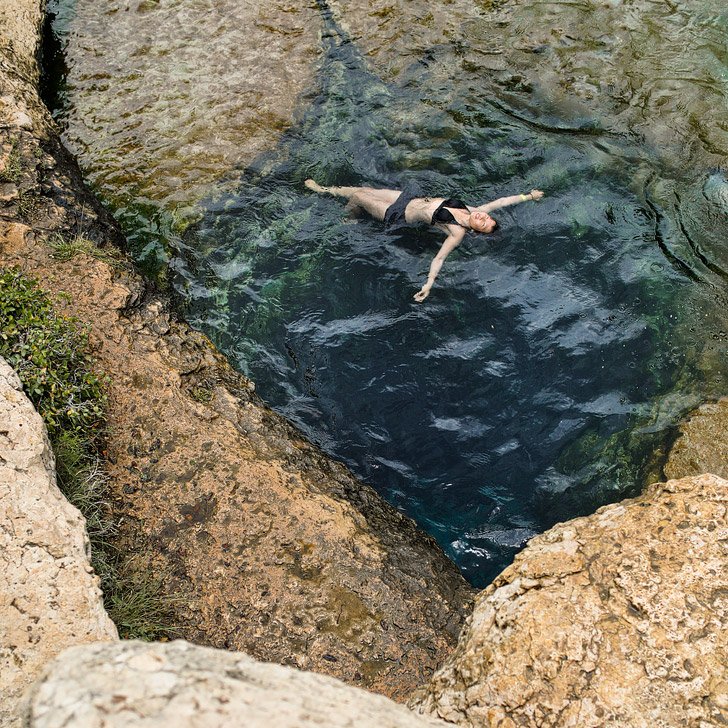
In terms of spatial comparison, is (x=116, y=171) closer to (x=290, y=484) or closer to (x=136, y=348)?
(x=136, y=348)

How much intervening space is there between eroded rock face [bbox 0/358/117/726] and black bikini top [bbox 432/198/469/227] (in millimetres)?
5345

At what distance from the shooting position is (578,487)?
6.80 m

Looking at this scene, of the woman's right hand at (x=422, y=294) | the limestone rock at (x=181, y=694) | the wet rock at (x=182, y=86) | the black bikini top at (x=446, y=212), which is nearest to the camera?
the limestone rock at (x=181, y=694)

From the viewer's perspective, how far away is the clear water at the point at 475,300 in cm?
695

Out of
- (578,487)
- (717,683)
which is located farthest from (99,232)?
(717,683)

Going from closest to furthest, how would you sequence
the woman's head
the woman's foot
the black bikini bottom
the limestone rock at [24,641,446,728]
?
the limestone rock at [24,641,446,728]
the woman's head
the black bikini bottom
the woman's foot

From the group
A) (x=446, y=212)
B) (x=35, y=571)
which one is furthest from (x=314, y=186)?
(x=35, y=571)

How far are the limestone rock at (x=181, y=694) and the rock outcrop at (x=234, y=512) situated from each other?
1922mm

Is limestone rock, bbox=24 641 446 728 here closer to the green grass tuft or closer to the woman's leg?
the green grass tuft

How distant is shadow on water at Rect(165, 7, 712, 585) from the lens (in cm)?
691

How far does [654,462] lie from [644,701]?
3442 mm

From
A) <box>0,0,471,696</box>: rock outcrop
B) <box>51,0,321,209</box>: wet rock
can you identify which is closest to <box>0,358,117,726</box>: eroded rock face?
<box>0,0,471,696</box>: rock outcrop

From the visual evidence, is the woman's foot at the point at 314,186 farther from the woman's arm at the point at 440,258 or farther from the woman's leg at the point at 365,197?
the woman's arm at the point at 440,258

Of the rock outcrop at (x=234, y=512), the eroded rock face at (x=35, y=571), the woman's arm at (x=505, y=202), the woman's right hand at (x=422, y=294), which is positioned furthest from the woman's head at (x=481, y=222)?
the eroded rock face at (x=35, y=571)
